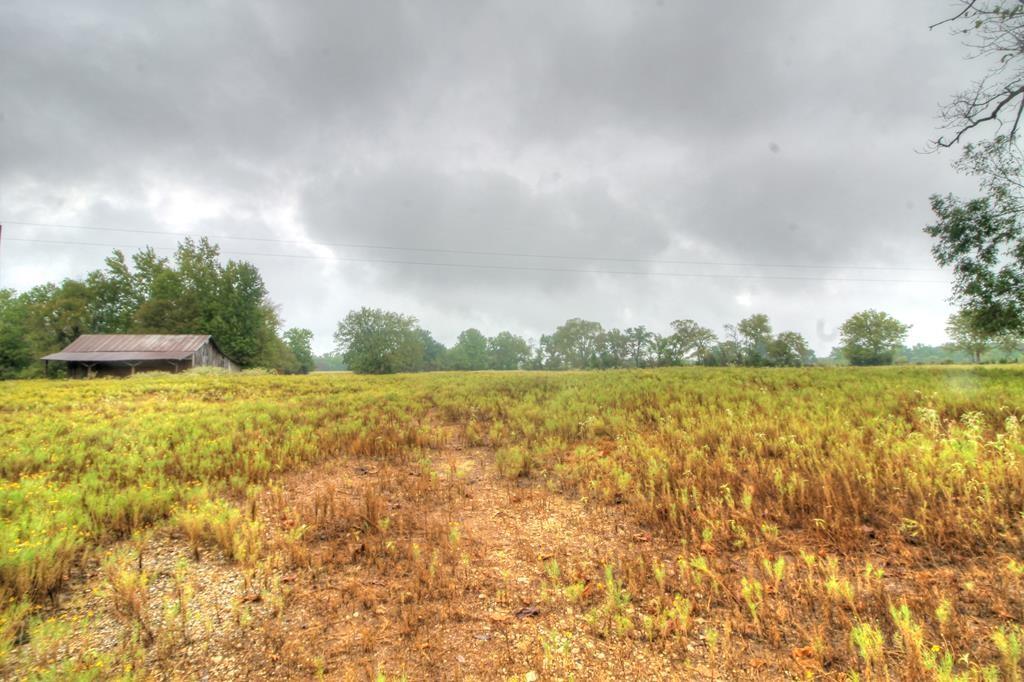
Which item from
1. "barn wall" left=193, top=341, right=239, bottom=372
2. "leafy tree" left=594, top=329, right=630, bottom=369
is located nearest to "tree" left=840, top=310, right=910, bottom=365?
"leafy tree" left=594, top=329, right=630, bottom=369

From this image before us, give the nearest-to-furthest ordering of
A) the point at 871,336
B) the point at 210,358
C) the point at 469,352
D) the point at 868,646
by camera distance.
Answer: the point at 868,646 → the point at 210,358 → the point at 871,336 → the point at 469,352

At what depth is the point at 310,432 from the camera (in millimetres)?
8914

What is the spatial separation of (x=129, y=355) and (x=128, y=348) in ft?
7.04

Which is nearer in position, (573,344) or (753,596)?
(753,596)

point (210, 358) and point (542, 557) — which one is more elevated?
point (210, 358)

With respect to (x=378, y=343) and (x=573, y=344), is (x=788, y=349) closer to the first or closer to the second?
(x=573, y=344)

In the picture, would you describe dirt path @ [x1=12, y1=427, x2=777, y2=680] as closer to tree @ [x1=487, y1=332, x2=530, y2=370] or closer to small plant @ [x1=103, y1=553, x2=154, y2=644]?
small plant @ [x1=103, y1=553, x2=154, y2=644]

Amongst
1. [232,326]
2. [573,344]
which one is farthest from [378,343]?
[573,344]

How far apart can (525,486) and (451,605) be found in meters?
2.93

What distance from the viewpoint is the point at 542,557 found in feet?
12.8

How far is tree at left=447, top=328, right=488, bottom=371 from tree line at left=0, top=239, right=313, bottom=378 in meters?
57.1

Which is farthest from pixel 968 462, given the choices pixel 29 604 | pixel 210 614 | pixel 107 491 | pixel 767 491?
pixel 107 491

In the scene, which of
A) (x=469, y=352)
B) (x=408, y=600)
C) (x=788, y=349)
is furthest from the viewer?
(x=469, y=352)

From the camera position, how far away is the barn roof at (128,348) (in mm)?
40625
